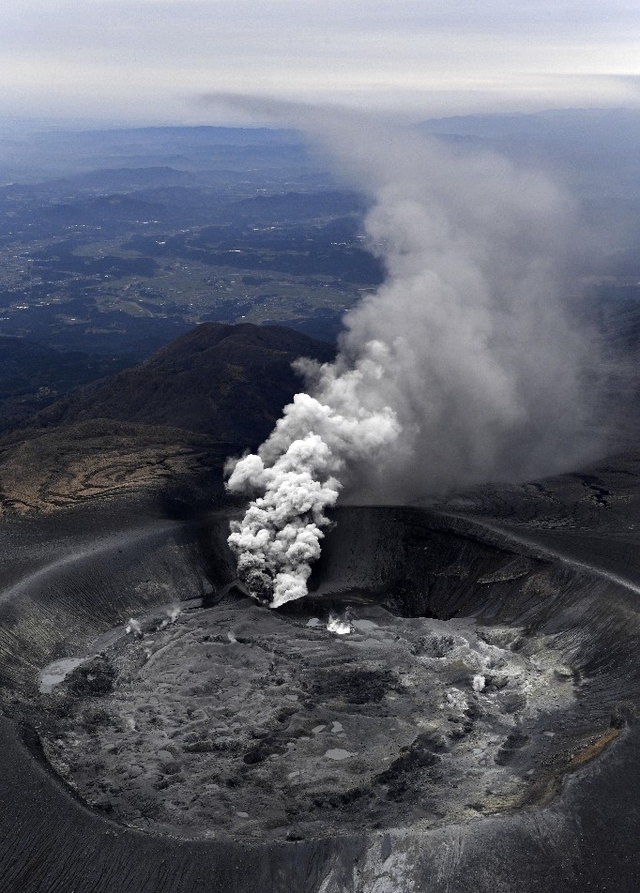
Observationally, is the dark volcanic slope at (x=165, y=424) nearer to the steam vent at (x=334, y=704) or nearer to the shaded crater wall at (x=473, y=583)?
the steam vent at (x=334, y=704)

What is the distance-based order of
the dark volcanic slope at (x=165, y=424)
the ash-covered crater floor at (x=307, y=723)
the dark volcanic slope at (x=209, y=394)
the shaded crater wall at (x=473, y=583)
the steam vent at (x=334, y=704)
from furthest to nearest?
the dark volcanic slope at (x=209, y=394) < the dark volcanic slope at (x=165, y=424) < the shaded crater wall at (x=473, y=583) < the ash-covered crater floor at (x=307, y=723) < the steam vent at (x=334, y=704)

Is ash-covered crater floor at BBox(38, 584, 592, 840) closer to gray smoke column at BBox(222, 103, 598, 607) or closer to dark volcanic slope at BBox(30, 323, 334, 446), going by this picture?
gray smoke column at BBox(222, 103, 598, 607)

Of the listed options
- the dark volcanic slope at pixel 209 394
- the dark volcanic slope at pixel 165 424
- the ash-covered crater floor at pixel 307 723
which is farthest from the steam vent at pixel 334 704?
the dark volcanic slope at pixel 209 394

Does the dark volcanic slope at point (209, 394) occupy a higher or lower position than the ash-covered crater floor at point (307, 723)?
higher

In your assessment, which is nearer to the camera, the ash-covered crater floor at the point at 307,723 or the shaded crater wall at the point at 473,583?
the ash-covered crater floor at the point at 307,723

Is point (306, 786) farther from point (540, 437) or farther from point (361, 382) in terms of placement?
point (540, 437)

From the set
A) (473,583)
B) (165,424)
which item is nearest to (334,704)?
(473,583)

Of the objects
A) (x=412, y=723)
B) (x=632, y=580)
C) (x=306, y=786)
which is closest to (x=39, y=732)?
(x=306, y=786)

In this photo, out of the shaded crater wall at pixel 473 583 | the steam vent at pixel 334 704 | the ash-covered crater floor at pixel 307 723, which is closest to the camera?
the steam vent at pixel 334 704
